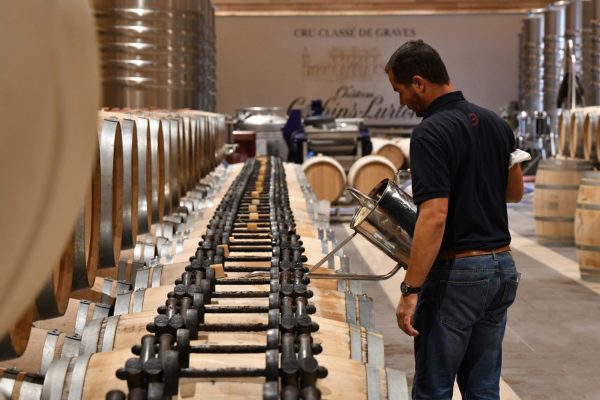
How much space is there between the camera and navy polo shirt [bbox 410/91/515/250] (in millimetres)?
3049

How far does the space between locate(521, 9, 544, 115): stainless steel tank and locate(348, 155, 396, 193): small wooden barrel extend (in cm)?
536

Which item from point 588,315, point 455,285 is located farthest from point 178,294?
point 588,315

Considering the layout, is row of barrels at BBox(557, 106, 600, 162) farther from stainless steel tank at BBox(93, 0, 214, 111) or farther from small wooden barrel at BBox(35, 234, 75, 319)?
small wooden barrel at BBox(35, 234, 75, 319)

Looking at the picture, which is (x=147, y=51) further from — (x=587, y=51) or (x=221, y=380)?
(x=587, y=51)

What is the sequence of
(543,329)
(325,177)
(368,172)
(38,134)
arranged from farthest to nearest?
(368,172) < (325,177) < (543,329) < (38,134)

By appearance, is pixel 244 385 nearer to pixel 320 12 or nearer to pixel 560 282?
pixel 560 282

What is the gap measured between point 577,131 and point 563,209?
2.98ft

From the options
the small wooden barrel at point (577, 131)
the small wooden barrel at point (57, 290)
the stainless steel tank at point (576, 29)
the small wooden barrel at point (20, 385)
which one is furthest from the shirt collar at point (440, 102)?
the stainless steel tank at point (576, 29)

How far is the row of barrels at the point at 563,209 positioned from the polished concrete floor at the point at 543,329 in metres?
0.16

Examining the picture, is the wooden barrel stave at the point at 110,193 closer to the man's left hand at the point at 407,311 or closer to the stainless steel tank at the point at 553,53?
the man's left hand at the point at 407,311

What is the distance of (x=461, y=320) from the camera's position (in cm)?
312

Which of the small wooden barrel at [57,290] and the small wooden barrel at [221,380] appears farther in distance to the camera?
the small wooden barrel at [57,290]

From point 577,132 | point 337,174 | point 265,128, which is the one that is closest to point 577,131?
point 577,132

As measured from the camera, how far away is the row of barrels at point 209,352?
68.2 inches
